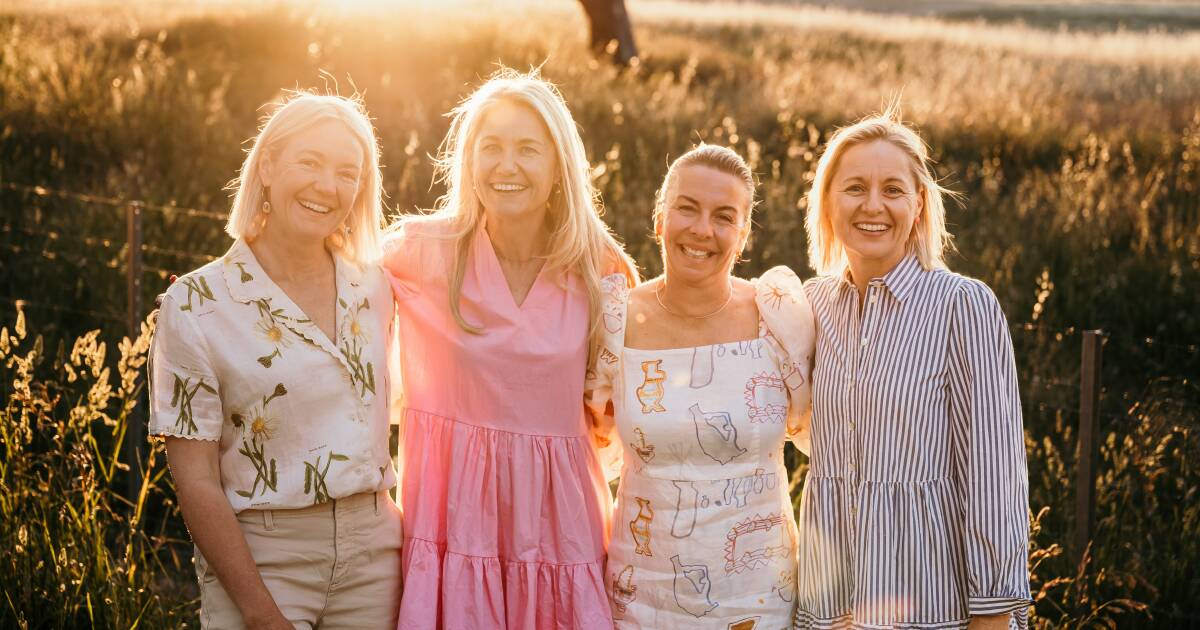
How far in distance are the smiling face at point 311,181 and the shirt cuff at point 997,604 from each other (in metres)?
1.77

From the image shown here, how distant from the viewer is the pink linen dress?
3.22 meters

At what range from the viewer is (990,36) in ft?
67.0

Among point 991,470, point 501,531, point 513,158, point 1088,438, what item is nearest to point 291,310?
point 513,158

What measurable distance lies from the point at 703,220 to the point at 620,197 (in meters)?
4.96

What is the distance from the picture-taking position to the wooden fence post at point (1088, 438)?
4371mm

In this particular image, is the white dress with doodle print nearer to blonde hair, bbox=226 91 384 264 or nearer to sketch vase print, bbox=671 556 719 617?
sketch vase print, bbox=671 556 719 617

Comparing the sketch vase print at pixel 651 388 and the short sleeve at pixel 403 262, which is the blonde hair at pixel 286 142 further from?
the sketch vase print at pixel 651 388

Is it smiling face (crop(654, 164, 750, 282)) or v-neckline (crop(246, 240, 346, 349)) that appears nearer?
v-neckline (crop(246, 240, 346, 349))

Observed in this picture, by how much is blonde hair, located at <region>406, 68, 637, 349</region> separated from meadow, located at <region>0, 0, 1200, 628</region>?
3.90 feet

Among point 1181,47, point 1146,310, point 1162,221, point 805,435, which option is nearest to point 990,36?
point 1181,47

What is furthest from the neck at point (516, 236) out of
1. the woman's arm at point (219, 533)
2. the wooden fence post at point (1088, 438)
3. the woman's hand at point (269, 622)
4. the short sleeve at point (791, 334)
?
the wooden fence post at point (1088, 438)

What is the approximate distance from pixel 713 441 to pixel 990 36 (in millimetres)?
19010

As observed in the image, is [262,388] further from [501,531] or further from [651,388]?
[651,388]

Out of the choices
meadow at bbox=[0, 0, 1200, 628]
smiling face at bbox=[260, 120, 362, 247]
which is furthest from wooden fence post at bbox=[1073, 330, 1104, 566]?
smiling face at bbox=[260, 120, 362, 247]
